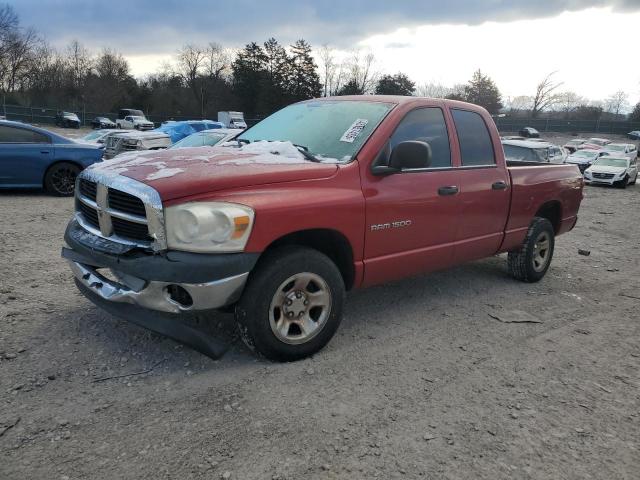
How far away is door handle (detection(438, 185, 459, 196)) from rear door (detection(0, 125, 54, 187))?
8.50 meters

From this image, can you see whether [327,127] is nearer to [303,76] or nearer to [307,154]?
[307,154]

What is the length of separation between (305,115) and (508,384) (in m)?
2.81

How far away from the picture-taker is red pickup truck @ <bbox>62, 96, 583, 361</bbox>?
9.91 feet

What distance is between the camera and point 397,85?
64062mm

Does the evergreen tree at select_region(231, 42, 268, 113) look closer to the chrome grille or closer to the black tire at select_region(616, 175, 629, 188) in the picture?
the black tire at select_region(616, 175, 629, 188)

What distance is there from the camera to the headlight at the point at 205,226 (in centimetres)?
297

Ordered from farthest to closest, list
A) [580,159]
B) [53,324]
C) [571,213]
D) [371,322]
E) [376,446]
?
[580,159], [571,213], [371,322], [53,324], [376,446]

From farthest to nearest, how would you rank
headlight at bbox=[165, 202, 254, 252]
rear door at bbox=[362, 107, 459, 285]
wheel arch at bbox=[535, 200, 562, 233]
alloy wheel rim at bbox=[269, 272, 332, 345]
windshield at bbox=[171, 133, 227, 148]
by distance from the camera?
windshield at bbox=[171, 133, 227, 148] < wheel arch at bbox=[535, 200, 562, 233] < rear door at bbox=[362, 107, 459, 285] < alloy wheel rim at bbox=[269, 272, 332, 345] < headlight at bbox=[165, 202, 254, 252]

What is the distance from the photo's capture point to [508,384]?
3439 millimetres

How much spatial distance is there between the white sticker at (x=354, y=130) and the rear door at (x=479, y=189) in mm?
1069

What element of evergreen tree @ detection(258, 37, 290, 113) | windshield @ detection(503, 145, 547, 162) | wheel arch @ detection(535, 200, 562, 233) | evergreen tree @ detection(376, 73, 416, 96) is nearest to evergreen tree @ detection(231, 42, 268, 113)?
evergreen tree @ detection(258, 37, 290, 113)

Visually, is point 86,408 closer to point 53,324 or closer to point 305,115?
point 53,324

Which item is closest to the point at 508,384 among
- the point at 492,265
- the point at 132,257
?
the point at 132,257

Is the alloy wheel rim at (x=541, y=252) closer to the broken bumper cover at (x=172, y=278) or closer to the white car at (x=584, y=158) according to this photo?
the broken bumper cover at (x=172, y=278)
